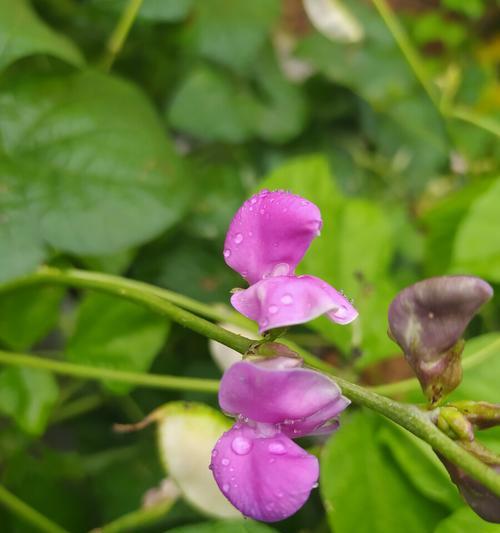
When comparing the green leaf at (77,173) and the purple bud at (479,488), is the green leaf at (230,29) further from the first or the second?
the purple bud at (479,488)

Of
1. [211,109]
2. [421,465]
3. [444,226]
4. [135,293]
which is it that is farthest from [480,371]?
[211,109]

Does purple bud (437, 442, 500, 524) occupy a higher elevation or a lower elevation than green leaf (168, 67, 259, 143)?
higher

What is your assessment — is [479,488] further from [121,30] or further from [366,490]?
[121,30]

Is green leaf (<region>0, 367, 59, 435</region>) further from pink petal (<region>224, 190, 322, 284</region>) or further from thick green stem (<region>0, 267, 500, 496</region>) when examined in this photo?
pink petal (<region>224, 190, 322, 284</region>)

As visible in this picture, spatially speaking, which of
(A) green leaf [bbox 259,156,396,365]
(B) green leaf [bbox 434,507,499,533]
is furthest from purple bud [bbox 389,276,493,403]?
(A) green leaf [bbox 259,156,396,365]

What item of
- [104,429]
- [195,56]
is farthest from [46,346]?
[195,56]
